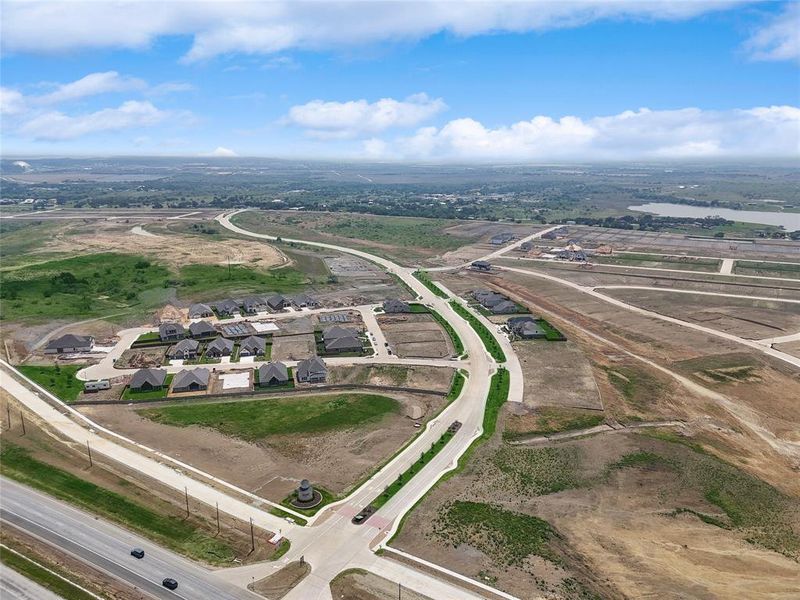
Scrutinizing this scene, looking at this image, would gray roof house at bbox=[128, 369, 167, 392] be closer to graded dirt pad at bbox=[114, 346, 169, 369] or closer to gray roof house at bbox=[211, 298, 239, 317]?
graded dirt pad at bbox=[114, 346, 169, 369]

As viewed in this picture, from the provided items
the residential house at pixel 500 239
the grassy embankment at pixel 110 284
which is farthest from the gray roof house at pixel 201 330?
the residential house at pixel 500 239

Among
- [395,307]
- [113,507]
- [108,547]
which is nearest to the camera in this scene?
[108,547]

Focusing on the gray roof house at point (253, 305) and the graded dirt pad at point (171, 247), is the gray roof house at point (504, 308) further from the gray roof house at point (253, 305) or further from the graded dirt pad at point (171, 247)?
the graded dirt pad at point (171, 247)

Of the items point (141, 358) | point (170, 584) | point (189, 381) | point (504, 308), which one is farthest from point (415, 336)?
point (170, 584)

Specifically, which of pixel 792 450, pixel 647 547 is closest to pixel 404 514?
pixel 647 547

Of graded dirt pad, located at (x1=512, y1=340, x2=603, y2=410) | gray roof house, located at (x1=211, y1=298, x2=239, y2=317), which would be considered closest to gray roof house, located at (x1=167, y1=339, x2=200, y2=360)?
gray roof house, located at (x1=211, y1=298, x2=239, y2=317)

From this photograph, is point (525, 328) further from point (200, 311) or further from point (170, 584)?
point (170, 584)
